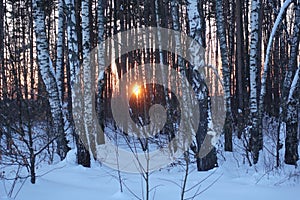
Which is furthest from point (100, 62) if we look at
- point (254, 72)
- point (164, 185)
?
point (164, 185)

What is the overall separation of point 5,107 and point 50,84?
1111mm

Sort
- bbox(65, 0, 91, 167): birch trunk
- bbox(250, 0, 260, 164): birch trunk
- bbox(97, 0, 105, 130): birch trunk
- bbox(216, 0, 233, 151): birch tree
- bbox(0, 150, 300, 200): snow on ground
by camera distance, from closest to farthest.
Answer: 1. bbox(0, 150, 300, 200): snow on ground
2. bbox(250, 0, 260, 164): birch trunk
3. bbox(65, 0, 91, 167): birch trunk
4. bbox(97, 0, 105, 130): birch trunk
5. bbox(216, 0, 233, 151): birch tree

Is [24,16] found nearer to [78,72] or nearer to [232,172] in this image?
[78,72]

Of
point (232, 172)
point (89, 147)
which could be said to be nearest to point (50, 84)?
point (89, 147)

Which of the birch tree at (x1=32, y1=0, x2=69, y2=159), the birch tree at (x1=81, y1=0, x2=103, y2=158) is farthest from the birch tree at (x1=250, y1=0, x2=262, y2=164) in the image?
the birch tree at (x1=32, y1=0, x2=69, y2=159)

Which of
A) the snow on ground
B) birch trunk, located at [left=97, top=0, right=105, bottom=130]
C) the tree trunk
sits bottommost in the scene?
the snow on ground

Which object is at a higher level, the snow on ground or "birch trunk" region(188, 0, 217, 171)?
"birch trunk" region(188, 0, 217, 171)

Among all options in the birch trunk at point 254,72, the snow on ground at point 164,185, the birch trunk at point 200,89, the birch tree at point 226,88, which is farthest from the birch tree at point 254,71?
the birch tree at point 226,88

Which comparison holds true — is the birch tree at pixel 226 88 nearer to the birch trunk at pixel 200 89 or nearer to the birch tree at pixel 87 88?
the birch trunk at pixel 200 89

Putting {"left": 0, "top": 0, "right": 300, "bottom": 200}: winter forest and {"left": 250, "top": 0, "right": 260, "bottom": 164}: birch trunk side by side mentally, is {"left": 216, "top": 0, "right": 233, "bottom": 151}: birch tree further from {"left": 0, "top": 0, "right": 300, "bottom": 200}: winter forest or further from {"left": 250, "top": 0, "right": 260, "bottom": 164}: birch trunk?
{"left": 250, "top": 0, "right": 260, "bottom": 164}: birch trunk

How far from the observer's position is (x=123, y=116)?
651 inches

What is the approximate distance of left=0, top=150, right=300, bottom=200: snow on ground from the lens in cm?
497

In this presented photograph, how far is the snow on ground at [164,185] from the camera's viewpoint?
16.3 ft

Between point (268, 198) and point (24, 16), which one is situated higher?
point (24, 16)
